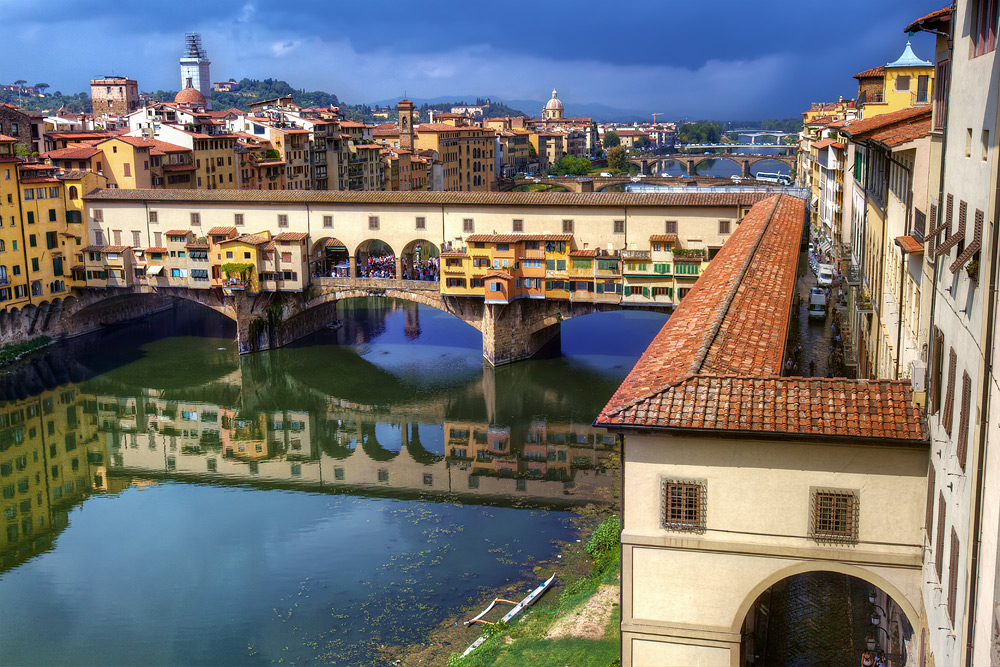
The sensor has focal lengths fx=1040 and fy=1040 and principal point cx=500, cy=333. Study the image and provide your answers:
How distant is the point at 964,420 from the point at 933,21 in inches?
185

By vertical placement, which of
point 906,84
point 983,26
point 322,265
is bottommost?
point 322,265

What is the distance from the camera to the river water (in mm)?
16766

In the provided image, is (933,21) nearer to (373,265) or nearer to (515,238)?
(515,238)

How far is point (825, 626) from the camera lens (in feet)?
44.4

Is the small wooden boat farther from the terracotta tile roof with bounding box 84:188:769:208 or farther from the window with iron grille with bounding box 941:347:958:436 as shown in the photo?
the terracotta tile roof with bounding box 84:188:769:208

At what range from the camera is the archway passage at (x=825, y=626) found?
12469mm

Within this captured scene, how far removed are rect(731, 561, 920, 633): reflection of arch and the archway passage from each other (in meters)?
1.08

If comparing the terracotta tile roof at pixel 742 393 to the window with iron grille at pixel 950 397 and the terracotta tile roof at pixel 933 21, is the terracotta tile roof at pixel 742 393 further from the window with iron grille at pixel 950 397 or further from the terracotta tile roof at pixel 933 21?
the terracotta tile roof at pixel 933 21

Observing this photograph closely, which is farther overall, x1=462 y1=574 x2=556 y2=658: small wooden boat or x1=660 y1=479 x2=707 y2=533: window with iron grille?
x1=462 y1=574 x2=556 y2=658: small wooden boat

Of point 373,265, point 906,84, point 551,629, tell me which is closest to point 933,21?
point 551,629

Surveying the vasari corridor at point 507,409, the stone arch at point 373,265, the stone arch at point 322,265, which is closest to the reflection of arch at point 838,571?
the vasari corridor at point 507,409

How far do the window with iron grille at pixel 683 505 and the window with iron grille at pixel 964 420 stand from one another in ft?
9.33

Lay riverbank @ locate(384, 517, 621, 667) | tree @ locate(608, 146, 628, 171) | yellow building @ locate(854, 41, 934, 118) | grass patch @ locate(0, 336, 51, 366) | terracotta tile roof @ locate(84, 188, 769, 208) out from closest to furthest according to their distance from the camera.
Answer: riverbank @ locate(384, 517, 621, 667)
yellow building @ locate(854, 41, 934, 118)
terracotta tile roof @ locate(84, 188, 769, 208)
grass patch @ locate(0, 336, 51, 366)
tree @ locate(608, 146, 628, 171)

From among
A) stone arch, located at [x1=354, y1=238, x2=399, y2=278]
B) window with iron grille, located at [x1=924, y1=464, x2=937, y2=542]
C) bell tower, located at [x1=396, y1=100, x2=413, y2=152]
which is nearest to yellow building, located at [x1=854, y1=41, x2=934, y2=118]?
stone arch, located at [x1=354, y1=238, x2=399, y2=278]
